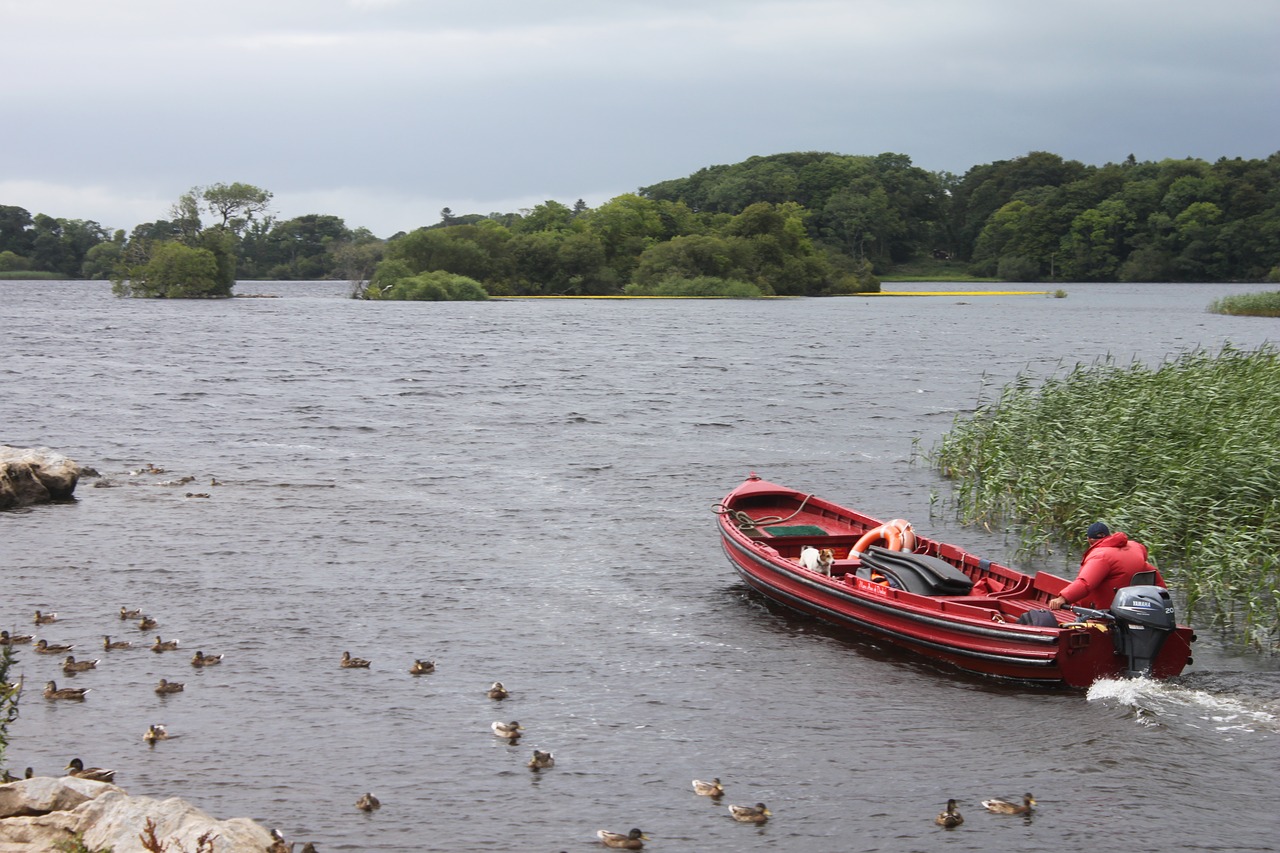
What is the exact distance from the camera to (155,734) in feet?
49.8

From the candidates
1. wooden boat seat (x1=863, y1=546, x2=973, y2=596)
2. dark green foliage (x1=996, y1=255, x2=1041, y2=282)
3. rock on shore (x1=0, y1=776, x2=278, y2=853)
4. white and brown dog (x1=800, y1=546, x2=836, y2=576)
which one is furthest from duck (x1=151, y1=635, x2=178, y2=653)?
dark green foliage (x1=996, y1=255, x2=1041, y2=282)

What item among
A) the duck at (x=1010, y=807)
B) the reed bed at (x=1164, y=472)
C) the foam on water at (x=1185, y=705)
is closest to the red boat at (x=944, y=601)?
the foam on water at (x=1185, y=705)

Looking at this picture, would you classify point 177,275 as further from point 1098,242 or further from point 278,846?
point 278,846

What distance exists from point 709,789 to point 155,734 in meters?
6.80

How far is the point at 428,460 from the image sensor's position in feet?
121

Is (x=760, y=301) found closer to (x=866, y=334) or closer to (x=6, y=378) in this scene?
(x=866, y=334)

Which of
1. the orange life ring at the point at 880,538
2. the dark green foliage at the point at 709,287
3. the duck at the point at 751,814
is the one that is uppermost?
the dark green foliage at the point at 709,287

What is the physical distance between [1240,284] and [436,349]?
130m

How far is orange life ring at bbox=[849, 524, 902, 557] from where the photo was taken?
20875 mm

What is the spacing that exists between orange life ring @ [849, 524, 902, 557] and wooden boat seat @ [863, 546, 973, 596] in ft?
3.20

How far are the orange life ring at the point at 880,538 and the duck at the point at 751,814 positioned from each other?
8.07 meters

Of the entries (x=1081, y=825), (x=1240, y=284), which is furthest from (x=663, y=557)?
(x=1240, y=284)

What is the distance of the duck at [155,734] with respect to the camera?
15.1 meters

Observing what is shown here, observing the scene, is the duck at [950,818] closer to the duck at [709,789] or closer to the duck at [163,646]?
the duck at [709,789]
